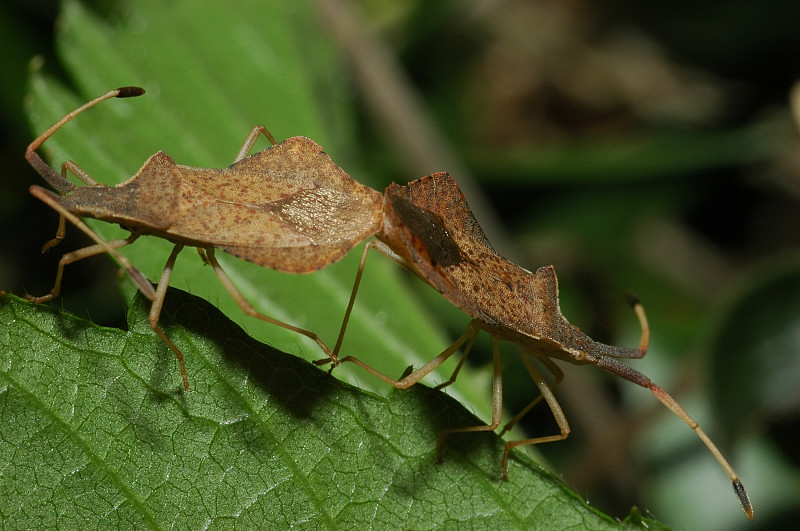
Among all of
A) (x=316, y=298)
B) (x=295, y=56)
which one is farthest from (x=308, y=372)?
(x=295, y=56)

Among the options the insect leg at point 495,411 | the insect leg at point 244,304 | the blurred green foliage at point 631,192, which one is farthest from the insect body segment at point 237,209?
the blurred green foliage at point 631,192

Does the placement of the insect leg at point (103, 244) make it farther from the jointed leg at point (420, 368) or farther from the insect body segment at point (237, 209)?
the jointed leg at point (420, 368)

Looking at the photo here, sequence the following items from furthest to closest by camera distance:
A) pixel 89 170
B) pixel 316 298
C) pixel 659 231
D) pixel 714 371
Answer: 1. pixel 659 231
2. pixel 714 371
3. pixel 316 298
4. pixel 89 170

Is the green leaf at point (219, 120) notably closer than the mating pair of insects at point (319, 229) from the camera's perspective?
No

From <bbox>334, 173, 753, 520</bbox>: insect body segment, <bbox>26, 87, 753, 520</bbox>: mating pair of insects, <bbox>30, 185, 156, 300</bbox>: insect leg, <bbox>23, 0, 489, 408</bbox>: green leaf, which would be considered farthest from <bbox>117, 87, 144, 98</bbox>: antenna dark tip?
<bbox>334, 173, 753, 520</bbox>: insect body segment

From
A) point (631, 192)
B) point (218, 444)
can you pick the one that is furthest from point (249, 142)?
point (631, 192)

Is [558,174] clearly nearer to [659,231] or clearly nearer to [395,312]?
[659,231]
